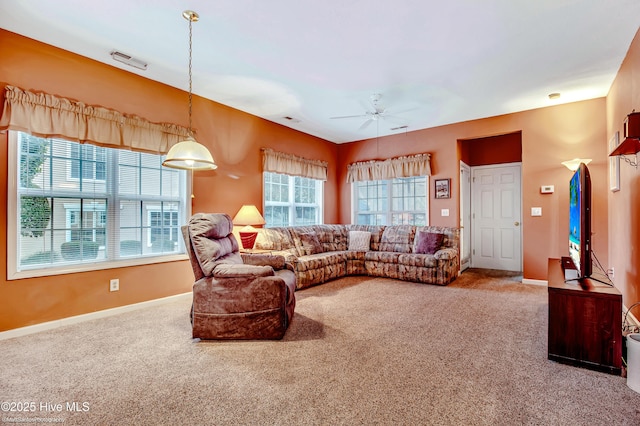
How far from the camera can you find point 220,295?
8.54 ft

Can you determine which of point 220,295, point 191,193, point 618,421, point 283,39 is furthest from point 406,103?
point 618,421

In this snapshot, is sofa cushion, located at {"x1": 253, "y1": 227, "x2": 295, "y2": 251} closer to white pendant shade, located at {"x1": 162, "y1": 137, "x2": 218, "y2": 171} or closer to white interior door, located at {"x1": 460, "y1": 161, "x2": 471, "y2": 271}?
white pendant shade, located at {"x1": 162, "y1": 137, "x2": 218, "y2": 171}

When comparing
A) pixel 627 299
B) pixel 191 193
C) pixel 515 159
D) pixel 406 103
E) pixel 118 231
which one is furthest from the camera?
pixel 515 159

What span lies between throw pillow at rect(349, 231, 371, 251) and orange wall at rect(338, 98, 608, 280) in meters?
1.39

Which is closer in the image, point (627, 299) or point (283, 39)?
point (283, 39)

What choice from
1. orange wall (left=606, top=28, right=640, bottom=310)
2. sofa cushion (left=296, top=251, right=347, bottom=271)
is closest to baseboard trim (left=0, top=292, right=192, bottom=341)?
sofa cushion (left=296, top=251, right=347, bottom=271)

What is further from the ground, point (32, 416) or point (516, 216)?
point (516, 216)

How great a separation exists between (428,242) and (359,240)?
124 centimetres

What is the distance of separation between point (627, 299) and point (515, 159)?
131 inches

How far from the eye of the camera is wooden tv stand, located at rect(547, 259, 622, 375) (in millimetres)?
2062

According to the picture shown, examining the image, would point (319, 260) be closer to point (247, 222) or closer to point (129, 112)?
point (247, 222)

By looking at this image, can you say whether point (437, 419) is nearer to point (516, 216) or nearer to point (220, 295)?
point (220, 295)

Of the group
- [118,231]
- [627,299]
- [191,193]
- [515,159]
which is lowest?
[627,299]

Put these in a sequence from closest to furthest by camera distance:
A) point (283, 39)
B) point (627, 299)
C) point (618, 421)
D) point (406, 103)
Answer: point (618, 421) < point (283, 39) < point (627, 299) < point (406, 103)
